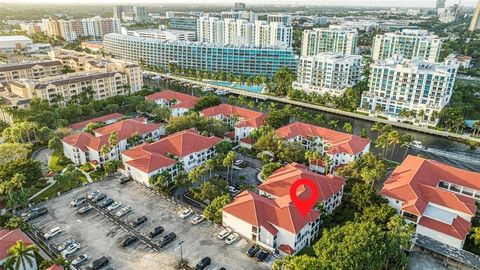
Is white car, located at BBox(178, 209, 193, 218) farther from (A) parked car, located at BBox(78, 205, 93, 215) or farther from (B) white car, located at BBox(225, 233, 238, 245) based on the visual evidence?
(A) parked car, located at BBox(78, 205, 93, 215)

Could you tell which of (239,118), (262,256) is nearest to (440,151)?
(239,118)

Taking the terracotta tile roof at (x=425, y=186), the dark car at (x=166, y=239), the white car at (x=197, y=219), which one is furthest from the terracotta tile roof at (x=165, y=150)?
the terracotta tile roof at (x=425, y=186)

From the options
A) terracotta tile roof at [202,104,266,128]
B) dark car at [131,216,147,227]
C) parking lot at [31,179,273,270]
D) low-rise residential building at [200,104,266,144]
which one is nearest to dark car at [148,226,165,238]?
parking lot at [31,179,273,270]

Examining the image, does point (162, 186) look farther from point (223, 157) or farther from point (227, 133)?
point (227, 133)

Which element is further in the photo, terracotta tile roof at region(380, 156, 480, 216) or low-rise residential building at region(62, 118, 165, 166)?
low-rise residential building at region(62, 118, 165, 166)

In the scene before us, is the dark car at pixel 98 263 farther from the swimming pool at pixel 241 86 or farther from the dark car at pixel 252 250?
the swimming pool at pixel 241 86

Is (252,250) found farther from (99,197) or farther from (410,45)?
(410,45)

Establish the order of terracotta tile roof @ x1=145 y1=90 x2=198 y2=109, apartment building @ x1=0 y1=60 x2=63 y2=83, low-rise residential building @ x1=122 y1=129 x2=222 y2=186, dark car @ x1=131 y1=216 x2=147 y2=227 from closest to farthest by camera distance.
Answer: dark car @ x1=131 y1=216 x2=147 y2=227 < low-rise residential building @ x1=122 y1=129 x2=222 y2=186 < terracotta tile roof @ x1=145 y1=90 x2=198 y2=109 < apartment building @ x1=0 y1=60 x2=63 y2=83
